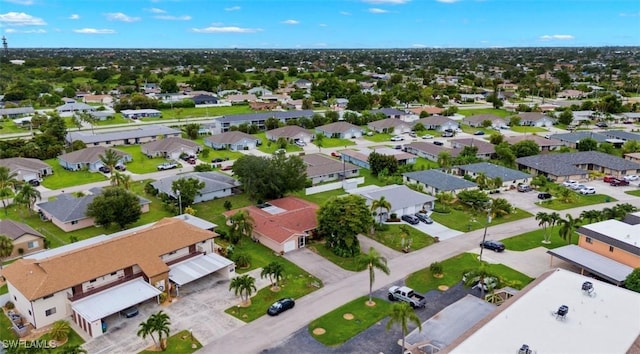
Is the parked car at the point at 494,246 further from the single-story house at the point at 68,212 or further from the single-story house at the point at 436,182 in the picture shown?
the single-story house at the point at 68,212

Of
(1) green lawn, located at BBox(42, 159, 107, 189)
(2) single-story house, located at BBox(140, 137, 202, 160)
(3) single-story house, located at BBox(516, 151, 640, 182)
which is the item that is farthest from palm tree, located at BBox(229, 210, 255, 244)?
(3) single-story house, located at BBox(516, 151, 640, 182)

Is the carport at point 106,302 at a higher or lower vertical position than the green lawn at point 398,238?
higher

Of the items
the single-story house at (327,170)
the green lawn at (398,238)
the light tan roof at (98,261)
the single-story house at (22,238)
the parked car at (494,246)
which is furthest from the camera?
the single-story house at (327,170)

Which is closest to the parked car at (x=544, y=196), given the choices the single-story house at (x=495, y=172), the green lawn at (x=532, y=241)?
the single-story house at (x=495, y=172)

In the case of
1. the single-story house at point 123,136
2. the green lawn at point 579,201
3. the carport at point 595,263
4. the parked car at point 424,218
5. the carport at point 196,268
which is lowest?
the green lawn at point 579,201

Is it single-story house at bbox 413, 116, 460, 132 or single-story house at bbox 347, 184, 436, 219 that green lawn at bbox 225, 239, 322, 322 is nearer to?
single-story house at bbox 347, 184, 436, 219

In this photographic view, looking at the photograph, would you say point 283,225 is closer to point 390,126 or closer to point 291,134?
point 291,134

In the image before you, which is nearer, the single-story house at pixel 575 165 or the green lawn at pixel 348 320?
the green lawn at pixel 348 320
